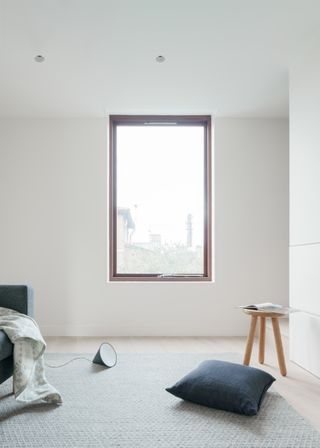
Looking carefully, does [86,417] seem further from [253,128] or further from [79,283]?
[253,128]

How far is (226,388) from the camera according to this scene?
2791 millimetres

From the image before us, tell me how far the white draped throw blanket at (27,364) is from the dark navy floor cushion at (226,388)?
29.6 inches

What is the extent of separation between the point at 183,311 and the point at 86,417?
2791 millimetres

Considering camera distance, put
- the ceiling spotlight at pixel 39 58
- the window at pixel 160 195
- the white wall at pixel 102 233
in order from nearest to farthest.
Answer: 1. the ceiling spotlight at pixel 39 58
2. the white wall at pixel 102 233
3. the window at pixel 160 195

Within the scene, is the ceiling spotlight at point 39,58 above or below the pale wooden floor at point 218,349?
above

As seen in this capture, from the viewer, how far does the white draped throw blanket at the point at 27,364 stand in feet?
9.14

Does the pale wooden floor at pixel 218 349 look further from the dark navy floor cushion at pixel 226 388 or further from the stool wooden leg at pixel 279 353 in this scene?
the dark navy floor cushion at pixel 226 388

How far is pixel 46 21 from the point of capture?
3369mm

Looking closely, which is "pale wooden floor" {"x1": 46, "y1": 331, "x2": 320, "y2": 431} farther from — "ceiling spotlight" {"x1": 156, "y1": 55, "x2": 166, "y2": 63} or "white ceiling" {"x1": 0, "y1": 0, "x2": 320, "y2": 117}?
"ceiling spotlight" {"x1": 156, "y1": 55, "x2": 166, "y2": 63}

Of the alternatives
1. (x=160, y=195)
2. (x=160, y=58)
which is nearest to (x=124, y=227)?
(x=160, y=195)

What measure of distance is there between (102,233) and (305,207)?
2486 millimetres

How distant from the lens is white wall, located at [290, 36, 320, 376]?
3504 millimetres

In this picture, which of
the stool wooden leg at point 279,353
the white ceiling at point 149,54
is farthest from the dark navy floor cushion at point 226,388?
the white ceiling at point 149,54

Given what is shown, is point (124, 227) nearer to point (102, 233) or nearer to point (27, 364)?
point (102, 233)
